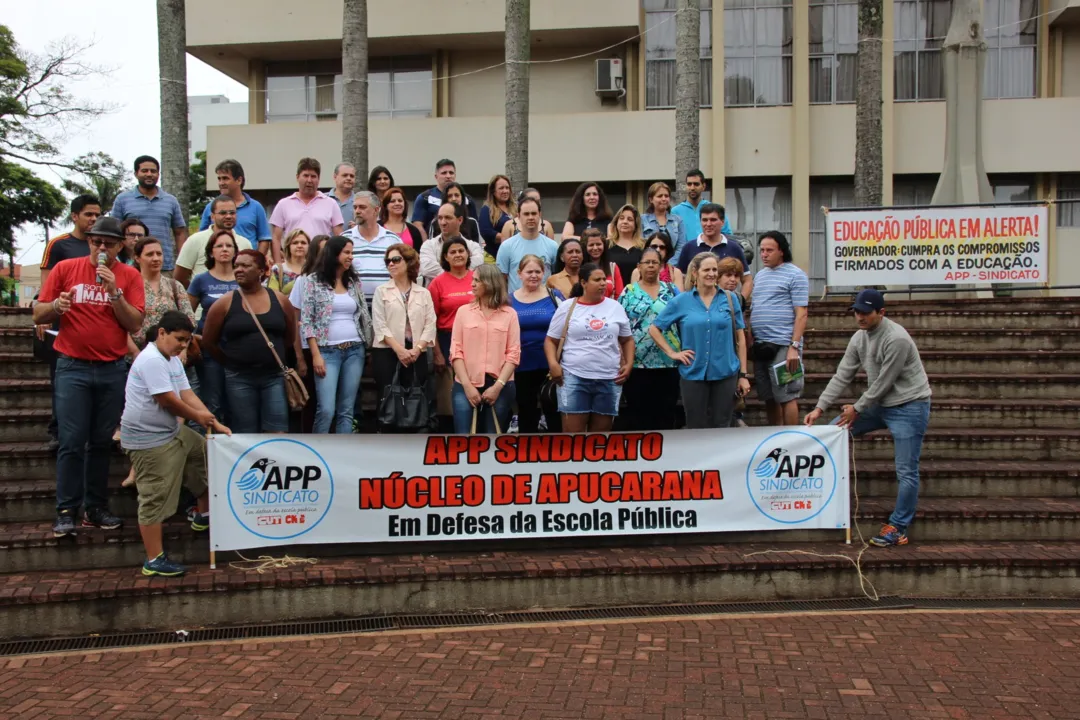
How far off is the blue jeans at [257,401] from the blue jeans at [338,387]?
362 mm

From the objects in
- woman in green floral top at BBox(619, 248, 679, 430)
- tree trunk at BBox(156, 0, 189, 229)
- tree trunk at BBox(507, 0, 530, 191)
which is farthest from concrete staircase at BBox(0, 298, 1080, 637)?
tree trunk at BBox(507, 0, 530, 191)

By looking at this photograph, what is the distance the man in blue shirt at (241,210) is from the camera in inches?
372

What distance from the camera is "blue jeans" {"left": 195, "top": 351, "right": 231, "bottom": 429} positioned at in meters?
7.71

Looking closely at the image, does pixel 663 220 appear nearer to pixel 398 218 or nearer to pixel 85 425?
pixel 398 218

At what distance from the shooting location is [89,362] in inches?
283

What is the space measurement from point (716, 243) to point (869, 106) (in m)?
8.42

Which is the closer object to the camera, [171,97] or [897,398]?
[897,398]

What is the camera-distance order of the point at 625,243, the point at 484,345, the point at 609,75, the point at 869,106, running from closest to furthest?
1. the point at 484,345
2. the point at 625,243
3. the point at 869,106
4. the point at 609,75

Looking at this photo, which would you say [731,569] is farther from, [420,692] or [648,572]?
[420,692]

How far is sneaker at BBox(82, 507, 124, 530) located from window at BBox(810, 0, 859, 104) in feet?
63.3

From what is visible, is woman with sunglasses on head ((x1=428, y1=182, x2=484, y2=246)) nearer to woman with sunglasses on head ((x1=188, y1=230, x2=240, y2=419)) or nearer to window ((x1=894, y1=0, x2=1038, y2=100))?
woman with sunglasses on head ((x1=188, y1=230, x2=240, y2=419))

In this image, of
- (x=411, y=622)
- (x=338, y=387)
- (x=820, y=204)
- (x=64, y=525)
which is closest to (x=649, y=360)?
(x=338, y=387)

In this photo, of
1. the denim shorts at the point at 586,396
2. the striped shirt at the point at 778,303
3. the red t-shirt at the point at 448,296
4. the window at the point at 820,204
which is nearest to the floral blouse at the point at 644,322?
the denim shorts at the point at 586,396

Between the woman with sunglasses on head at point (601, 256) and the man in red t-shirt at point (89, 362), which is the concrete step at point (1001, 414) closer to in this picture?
the woman with sunglasses on head at point (601, 256)
